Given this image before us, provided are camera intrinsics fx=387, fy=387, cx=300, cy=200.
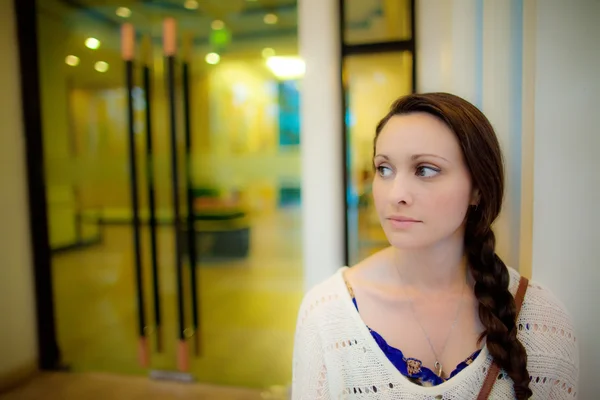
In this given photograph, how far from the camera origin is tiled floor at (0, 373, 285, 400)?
2.09 m

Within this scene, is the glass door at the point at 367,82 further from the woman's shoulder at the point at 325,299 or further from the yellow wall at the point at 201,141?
the yellow wall at the point at 201,141

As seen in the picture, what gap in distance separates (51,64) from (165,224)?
1195 millimetres

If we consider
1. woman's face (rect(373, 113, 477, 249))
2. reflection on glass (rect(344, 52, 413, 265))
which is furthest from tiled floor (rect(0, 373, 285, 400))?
woman's face (rect(373, 113, 477, 249))

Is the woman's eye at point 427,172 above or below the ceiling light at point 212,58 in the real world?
below

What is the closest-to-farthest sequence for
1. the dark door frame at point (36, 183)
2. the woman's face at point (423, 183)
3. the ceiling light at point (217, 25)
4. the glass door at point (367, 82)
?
the woman's face at point (423, 183) → the glass door at point (367, 82) → the ceiling light at point (217, 25) → the dark door frame at point (36, 183)

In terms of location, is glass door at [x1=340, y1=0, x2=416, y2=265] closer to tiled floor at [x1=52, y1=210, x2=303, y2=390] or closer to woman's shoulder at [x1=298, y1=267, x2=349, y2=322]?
woman's shoulder at [x1=298, y1=267, x2=349, y2=322]

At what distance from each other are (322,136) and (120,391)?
6.08ft

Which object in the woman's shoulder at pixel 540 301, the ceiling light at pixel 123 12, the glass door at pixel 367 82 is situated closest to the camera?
the woman's shoulder at pixel 540 301

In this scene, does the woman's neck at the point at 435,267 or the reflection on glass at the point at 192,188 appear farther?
the reflection on glass at the point at 192,188

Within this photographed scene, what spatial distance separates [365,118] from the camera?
1.28 m

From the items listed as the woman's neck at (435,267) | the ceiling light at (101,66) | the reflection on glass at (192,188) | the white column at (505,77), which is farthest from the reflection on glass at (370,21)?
the ceiling light at (101,66)

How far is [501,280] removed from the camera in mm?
894

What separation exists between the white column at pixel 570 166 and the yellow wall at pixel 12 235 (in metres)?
2.58

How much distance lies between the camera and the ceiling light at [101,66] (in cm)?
222
